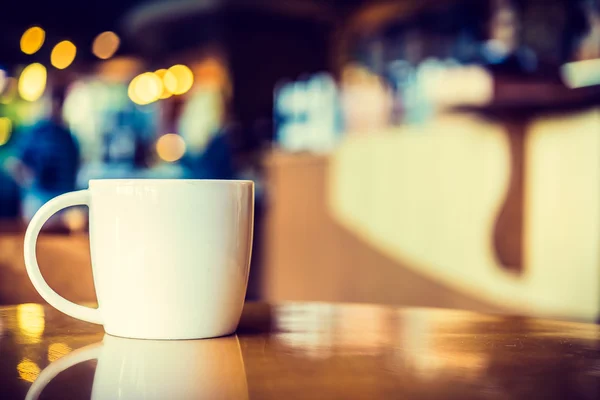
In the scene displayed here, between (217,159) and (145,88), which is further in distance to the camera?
(145,88)

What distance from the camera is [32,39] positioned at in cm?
651

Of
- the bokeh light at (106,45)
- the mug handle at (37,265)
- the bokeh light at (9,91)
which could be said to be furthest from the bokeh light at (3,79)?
the mug handle at (37,265)

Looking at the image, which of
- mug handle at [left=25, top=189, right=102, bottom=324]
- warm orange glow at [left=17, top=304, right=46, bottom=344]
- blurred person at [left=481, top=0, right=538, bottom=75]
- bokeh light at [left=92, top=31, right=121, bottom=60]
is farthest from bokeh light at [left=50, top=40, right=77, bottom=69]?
mug handle at [left=25, top=189, right=102, bottom=324]

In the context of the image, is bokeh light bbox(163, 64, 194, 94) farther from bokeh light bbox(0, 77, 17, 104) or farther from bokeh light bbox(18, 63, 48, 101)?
bokeh light bbox(0, 77, 17, 104)

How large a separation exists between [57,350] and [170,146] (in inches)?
275

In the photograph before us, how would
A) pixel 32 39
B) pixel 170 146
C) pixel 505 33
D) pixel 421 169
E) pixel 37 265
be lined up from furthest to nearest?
pixel 170 146, pixel 32 39, pixel 505 33, pixel 421 169, pixel 37 265

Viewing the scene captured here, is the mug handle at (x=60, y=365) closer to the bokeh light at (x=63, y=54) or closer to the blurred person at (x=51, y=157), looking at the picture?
the blurred person at (x=51, y=157)

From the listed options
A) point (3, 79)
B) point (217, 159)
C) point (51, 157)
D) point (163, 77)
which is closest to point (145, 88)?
point (163, 77)

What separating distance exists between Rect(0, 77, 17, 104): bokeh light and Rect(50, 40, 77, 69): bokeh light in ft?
2.12

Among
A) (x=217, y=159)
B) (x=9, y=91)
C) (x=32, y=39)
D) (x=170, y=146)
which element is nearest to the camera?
(x=217, y=159)

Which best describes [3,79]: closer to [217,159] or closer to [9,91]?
[9,91]

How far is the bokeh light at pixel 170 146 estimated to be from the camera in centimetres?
717

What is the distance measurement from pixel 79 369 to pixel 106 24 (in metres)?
6.98

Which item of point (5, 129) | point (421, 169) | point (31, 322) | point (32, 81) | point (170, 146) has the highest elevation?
point (32, 81)
